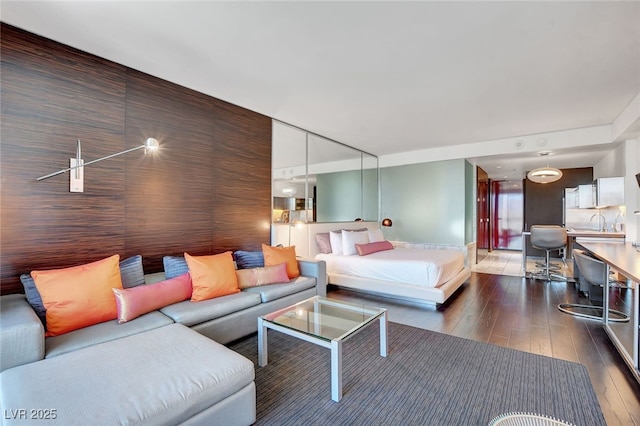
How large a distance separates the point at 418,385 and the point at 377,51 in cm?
266

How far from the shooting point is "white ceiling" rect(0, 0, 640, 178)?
201cm

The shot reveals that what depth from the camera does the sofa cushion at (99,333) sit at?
180 centimetres

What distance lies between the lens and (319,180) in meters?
5.54

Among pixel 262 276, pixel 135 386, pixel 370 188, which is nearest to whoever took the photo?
pixel 135 386

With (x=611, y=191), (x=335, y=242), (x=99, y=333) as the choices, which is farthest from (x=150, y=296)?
(x=611, y=191)

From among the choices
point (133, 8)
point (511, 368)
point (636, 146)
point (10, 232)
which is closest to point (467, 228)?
point (636, 146)

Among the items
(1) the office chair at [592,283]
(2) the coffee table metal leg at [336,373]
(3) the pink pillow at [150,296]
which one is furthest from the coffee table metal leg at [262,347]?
(1) the office chair at [592,283]

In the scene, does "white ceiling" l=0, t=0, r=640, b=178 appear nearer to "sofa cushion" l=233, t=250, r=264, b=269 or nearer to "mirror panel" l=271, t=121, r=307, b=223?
"mirror panel" l=271, t=121, r=307, b=223

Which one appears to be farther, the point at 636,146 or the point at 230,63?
the point at 636,146

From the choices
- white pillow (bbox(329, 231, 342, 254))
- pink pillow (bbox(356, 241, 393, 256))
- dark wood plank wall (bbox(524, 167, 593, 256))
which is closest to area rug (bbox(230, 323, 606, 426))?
pink pillow (bbox(356, 241, 393, 256))

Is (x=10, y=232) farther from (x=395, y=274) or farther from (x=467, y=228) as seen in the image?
(x=467, y=228)

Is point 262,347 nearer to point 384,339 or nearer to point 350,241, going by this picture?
point 384,339

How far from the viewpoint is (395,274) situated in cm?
414

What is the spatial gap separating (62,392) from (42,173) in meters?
1.79
